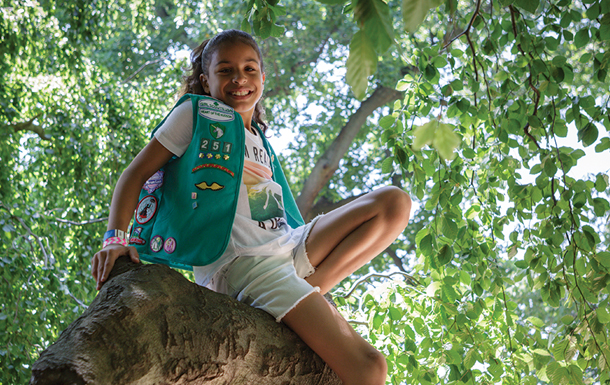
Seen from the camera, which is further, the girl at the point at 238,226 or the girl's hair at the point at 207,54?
the girl's hair at the point at 207,54

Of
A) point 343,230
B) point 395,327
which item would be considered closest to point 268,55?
point 395,327

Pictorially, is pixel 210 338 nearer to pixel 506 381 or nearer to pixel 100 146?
pixel 506 381

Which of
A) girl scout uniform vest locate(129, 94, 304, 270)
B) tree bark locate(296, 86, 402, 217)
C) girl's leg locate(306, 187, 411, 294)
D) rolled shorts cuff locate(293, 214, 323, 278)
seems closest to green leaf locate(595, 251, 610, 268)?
girl's leg locate(306, 187, 411, 294)

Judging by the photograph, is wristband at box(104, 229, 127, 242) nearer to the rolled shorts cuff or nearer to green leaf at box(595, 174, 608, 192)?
the rolled shorts cuff

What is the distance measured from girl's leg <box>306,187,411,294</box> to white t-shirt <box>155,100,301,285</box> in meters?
0.07

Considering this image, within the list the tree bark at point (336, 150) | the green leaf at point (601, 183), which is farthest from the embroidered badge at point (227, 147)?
the tree bark at point (336, 150)

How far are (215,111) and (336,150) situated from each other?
16.2 feet

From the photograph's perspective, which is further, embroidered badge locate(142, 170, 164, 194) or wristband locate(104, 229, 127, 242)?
embroidered badge locate(142, 170, 164, 194)

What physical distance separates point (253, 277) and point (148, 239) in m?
0.26

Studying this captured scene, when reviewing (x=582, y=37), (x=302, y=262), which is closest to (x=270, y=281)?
(x=302, y=262)

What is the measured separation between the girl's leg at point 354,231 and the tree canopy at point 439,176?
0.21m

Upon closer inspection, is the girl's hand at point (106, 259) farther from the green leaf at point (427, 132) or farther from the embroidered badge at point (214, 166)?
the green leaf at point (427, 132)

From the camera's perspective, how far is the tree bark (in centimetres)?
596

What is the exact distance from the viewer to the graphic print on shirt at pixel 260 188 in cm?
131
